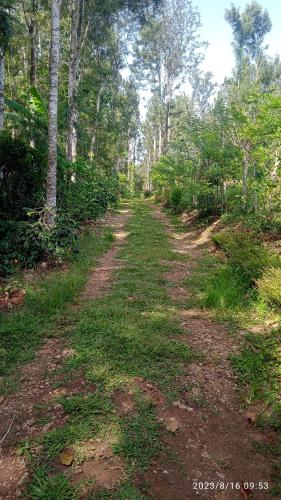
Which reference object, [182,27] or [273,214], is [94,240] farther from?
[182,27]

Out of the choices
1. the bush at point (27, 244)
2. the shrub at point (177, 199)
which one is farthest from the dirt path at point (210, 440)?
the shrub at point (177, 199)

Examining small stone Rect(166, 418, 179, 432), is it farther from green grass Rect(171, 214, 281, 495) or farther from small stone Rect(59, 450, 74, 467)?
small stone Rect(59, 450, 74, 467)

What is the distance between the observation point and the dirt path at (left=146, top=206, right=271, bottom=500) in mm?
2607

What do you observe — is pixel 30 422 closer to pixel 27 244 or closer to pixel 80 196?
pixel 27 244

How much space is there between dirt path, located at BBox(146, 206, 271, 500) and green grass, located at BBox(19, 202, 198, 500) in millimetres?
169

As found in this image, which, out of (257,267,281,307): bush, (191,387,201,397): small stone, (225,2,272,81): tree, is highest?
(225,2,272,81): tree

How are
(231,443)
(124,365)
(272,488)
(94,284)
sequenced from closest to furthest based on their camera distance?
(272,488)
(231,443)
(124,365)
(94,284)

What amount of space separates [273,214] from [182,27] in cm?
2403

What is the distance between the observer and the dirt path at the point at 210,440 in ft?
8.55

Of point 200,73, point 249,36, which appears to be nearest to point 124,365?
point 200,73

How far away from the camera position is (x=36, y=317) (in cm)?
520

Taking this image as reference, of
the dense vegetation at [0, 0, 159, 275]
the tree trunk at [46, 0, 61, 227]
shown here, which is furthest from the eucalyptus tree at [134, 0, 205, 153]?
the tree trunk at [46, 0, 61, 227]

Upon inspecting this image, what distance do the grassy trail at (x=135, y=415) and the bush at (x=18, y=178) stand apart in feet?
11.2

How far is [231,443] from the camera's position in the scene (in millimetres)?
3033
